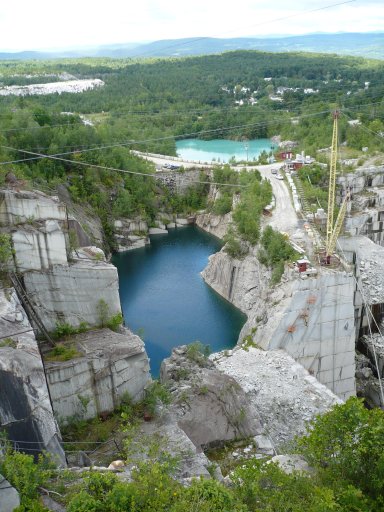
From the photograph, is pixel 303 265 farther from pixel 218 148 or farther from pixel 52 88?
pixel 52 88

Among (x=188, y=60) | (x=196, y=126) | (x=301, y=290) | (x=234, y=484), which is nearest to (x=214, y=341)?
(x=301, y=290)

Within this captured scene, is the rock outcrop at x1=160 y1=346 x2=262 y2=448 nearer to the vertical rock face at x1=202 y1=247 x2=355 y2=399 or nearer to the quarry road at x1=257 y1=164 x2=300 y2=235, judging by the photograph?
the vertical rock face at x1=202 y1=247 x2=355 y2=399

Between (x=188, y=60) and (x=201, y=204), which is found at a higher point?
(x=188, y=60)

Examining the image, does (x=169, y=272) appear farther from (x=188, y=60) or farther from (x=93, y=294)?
(x=188, y=60)

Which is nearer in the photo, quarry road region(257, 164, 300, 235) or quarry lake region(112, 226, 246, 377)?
quarry lake region(112, 226, 246, 377)

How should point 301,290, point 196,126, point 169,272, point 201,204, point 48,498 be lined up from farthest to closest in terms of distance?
point 196,126 → point 201,204 → point 169,272 → point 301,290 → point 48,498

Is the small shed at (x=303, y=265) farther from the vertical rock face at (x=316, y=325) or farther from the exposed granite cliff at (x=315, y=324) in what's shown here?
the vertical rock face at (x=316, y=325)

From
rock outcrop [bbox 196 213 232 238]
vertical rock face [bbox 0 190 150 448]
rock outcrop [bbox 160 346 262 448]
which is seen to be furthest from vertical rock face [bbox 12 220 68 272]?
rock outcrop [bbox 196 213 232 238]

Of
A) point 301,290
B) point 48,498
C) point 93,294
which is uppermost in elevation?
point 93,294
